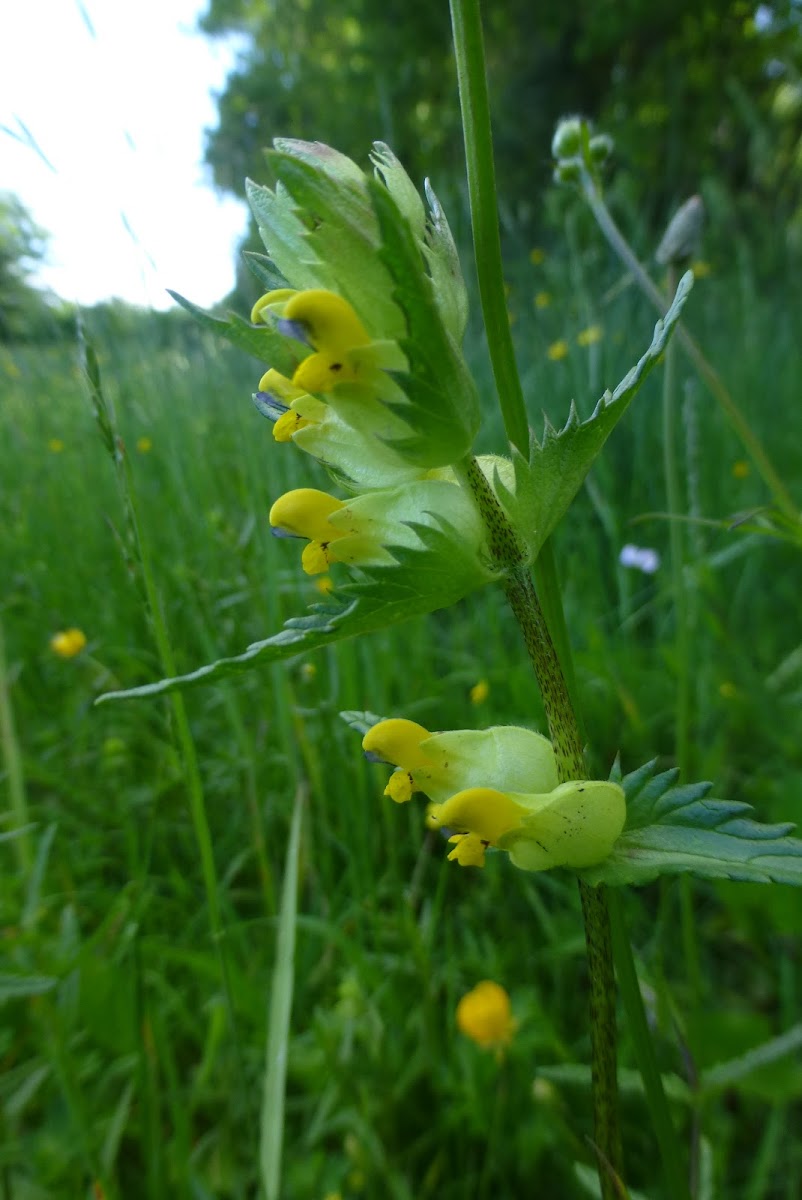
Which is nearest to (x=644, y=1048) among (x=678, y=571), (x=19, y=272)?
(x=678, y=571)

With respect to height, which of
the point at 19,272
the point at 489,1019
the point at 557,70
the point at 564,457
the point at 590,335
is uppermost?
the point at 557,70

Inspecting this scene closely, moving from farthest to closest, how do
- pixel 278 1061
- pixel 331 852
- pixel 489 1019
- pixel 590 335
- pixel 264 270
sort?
pixel 590 335 < pixel 331 852 < pixel 489 1019 < pixel 278 1061 < pixel 264 270

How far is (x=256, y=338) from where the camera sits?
18.1 inches

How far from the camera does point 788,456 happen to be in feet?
Answer: 8.18

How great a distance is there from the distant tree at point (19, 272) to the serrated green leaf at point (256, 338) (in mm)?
894

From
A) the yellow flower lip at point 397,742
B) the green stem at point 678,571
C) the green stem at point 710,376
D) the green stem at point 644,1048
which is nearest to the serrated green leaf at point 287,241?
the yellow flower lip at point 397,742

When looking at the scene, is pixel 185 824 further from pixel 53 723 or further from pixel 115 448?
pixel 115 448

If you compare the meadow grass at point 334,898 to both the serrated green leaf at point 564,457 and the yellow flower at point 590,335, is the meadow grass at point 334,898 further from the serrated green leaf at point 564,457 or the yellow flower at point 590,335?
the serrated green leaf at point 564,457

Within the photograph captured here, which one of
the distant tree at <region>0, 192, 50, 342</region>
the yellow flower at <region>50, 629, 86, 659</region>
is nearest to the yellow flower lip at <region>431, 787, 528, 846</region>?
the distant tree at <region>0, 192, 50, 342</region>

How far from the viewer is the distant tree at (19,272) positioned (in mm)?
1451

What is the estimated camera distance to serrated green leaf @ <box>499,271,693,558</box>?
405mm

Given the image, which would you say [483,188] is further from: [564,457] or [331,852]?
[331,852]

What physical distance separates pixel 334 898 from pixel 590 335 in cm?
173

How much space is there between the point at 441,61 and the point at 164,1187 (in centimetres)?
1322
